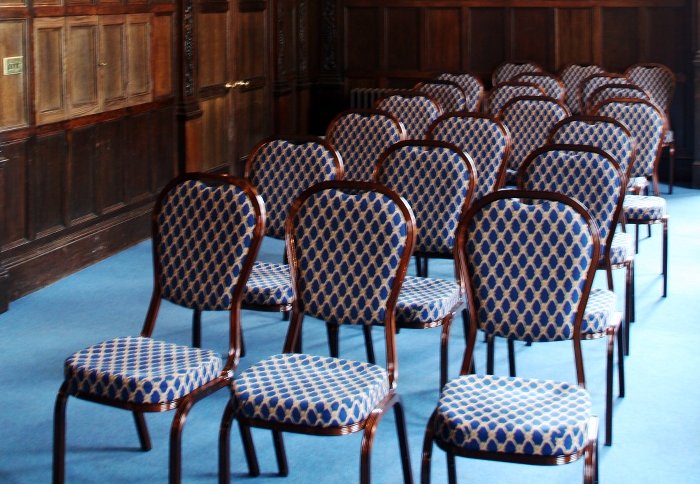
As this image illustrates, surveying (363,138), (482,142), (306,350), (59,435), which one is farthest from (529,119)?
(59,435)

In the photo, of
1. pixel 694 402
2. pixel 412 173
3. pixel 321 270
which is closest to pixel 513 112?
pixel 412 173

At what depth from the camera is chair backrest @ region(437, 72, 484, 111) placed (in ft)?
28.5

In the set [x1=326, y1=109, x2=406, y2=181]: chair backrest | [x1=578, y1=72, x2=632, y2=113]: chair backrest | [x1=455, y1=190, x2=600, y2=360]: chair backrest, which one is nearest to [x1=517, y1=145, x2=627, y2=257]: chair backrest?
[x1=455, y1=190, x2=600, y2=360]: chair backrest

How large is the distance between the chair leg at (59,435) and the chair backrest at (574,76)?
264 inches

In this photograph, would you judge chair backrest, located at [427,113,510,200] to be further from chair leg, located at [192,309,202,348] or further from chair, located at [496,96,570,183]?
chair leg, located at [192,309,202,348]

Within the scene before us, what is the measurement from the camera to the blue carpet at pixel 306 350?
376cm

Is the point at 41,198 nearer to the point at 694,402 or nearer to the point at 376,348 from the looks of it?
the point at 376,348

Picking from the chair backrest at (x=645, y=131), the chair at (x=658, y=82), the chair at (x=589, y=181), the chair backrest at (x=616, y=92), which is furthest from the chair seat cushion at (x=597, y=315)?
the chair at (x=658, y=82)

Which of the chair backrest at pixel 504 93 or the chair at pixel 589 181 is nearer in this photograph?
the chair at pixel 589 181

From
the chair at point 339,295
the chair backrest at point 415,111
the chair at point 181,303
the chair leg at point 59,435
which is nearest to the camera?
the chair at point 339,295

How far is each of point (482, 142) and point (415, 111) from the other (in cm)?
145

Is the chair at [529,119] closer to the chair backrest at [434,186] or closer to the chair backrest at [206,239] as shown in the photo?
the chair backrest at [434,186]

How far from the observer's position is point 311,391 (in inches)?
126

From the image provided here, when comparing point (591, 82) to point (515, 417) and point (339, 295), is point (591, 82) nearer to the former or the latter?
point (339, 295)
